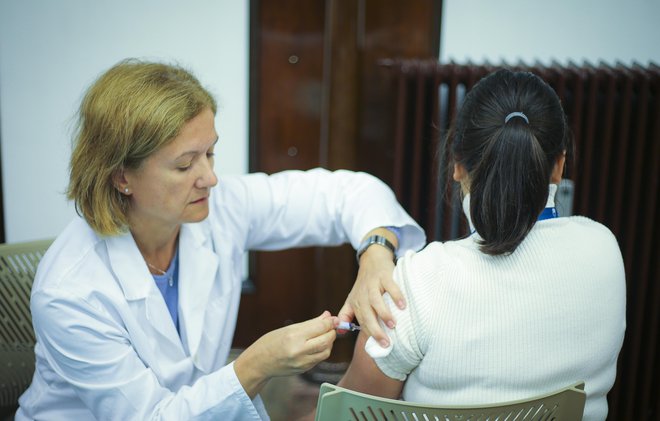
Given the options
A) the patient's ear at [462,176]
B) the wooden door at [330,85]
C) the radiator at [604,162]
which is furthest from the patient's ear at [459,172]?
the wooden door at [330,85]

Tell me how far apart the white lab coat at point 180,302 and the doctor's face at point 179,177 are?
10 cm

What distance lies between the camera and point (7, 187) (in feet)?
7.47

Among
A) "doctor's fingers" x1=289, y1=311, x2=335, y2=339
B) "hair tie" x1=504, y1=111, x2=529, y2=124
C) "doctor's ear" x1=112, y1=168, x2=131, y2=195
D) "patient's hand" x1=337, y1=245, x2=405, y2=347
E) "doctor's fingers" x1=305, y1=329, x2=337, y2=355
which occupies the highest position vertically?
"hair tie" x1=504, y1=111, x2=529, y2=124

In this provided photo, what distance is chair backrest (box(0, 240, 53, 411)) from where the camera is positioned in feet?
5.04

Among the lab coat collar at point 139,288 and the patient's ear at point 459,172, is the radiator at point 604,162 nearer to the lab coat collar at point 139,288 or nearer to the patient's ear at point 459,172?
the patient's ear at point 459,172

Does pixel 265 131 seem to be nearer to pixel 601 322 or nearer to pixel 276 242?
pixel 276 242

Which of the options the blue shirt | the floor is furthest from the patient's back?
the blue shirt

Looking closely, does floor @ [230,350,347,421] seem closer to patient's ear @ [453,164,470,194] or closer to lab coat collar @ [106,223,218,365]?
lab coat collar @ [106,223,218,365]

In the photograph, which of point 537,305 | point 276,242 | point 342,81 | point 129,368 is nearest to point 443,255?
point 537,305

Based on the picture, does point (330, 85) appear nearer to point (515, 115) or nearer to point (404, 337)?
point (515, 115)

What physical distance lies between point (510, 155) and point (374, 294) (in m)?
0.33

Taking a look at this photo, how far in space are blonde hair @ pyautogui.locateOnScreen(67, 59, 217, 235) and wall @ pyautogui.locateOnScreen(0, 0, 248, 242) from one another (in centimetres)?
86

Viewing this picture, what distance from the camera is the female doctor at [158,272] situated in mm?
1174

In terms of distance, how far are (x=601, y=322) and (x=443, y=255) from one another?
28cm
